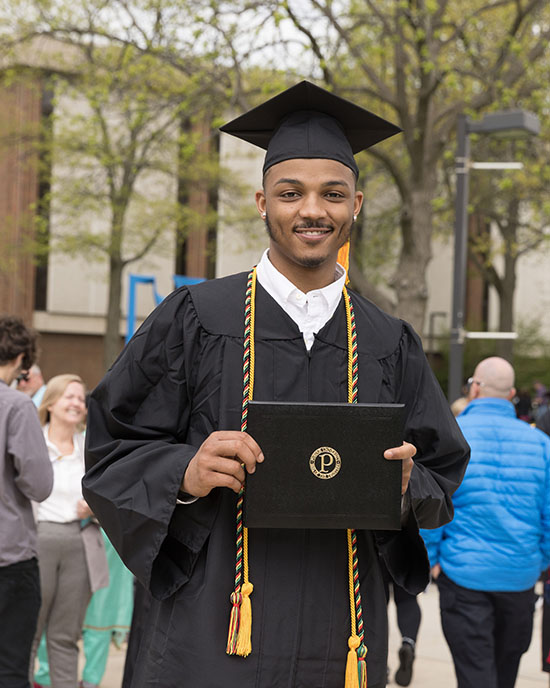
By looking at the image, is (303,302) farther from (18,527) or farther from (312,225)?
(18,527)

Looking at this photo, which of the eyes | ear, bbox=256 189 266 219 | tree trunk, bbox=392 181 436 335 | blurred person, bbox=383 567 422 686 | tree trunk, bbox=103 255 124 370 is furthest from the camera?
tree trunk, bbox=103 255 124 370

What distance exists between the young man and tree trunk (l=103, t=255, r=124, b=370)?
1870 cm

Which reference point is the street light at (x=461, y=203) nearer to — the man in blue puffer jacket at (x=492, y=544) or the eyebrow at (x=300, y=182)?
the man in blue puffer jacket at (x=492, y=544)

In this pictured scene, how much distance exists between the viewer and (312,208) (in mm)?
2508

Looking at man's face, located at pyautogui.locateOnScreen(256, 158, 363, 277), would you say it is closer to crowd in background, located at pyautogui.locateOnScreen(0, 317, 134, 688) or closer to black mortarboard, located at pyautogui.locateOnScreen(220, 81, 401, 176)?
black mortarboard, located at pyautogui.locateOnScreen(220, 81, 401, 176)

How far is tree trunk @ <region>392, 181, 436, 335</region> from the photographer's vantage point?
13.7m

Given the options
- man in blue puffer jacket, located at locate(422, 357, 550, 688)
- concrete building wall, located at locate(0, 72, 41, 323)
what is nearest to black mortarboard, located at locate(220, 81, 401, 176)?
man in blue puffer jacket, located at locate(422, 357, 550, 688)

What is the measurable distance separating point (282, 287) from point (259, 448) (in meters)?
0.50

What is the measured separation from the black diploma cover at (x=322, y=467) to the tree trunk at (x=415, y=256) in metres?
11.5

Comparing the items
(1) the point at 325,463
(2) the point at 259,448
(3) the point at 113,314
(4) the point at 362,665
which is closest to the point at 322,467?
(1) the point at 325,463

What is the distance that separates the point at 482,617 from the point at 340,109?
3487 millimetres

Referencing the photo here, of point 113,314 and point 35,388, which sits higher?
point 113,314

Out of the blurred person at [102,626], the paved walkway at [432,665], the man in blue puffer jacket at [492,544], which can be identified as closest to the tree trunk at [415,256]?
the paved walkway at [432,665]

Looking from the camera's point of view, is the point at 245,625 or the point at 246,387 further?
the point at 246,387
